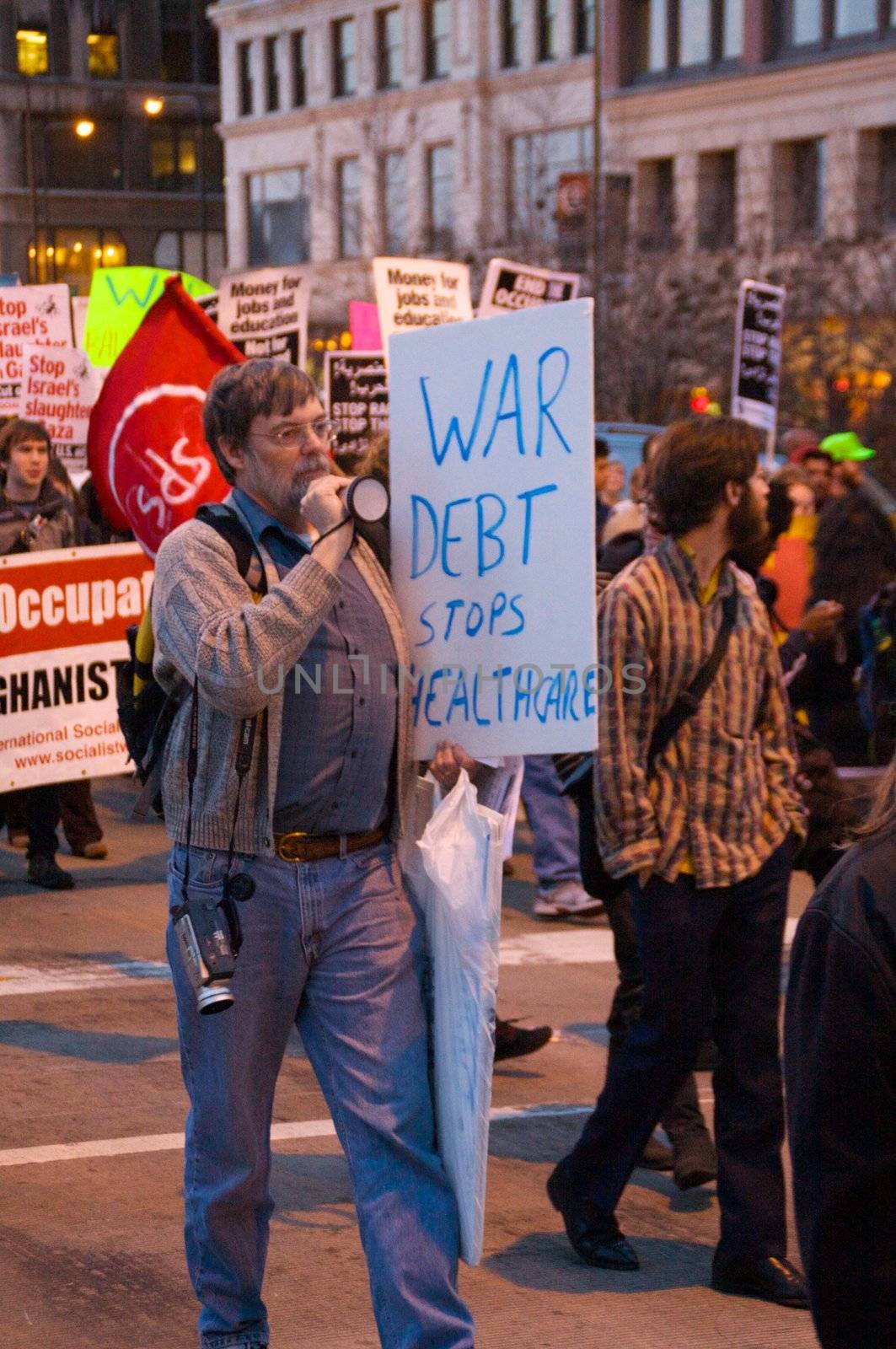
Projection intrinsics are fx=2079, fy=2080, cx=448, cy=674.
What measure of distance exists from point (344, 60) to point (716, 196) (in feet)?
54.1

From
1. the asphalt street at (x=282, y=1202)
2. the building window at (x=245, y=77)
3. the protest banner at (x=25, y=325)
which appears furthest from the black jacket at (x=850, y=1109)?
the building window at (x=245, y=77)

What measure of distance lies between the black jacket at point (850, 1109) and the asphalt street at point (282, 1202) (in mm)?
2428

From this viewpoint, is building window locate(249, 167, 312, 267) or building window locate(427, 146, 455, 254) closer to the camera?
building window locate(427, 146, 455, 254)

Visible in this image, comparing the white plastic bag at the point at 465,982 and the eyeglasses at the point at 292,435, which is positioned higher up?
the eyeglasses at the point at 292,435

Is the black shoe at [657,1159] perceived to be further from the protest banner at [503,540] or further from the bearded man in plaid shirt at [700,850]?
the protest banner at [503,540]

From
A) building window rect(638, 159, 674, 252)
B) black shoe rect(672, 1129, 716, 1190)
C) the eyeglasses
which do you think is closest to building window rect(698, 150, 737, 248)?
building window rect(638, 159, 674, 252)

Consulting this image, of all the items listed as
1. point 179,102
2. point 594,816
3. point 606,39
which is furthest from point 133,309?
point 179,102

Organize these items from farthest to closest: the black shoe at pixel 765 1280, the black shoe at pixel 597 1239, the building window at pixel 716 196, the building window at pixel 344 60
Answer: the building window at pixel 344 60
the building window at pixel 716 196
the black shoe at pixel 597 1239
the black shoe at pixel 765 1280

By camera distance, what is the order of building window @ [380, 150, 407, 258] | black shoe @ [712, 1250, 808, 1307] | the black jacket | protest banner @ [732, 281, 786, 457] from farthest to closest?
building window @ [380, 150, 407, 258] → protest banner @ [732, 281, 786, 457] → black shoe @ [712, 1250, 808, 1307] → the black jacket

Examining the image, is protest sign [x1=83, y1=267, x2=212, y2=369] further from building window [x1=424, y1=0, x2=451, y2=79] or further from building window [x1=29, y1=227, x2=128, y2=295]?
building window [x1=29, y1=227, x2=128, y2=295]

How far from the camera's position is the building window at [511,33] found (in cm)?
5234

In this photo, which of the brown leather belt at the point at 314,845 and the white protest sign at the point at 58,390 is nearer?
the brown leather belt at the point at 314,845

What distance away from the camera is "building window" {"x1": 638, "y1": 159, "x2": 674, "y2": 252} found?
1561 inches

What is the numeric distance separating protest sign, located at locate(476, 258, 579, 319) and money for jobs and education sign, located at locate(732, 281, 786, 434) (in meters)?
2.01
